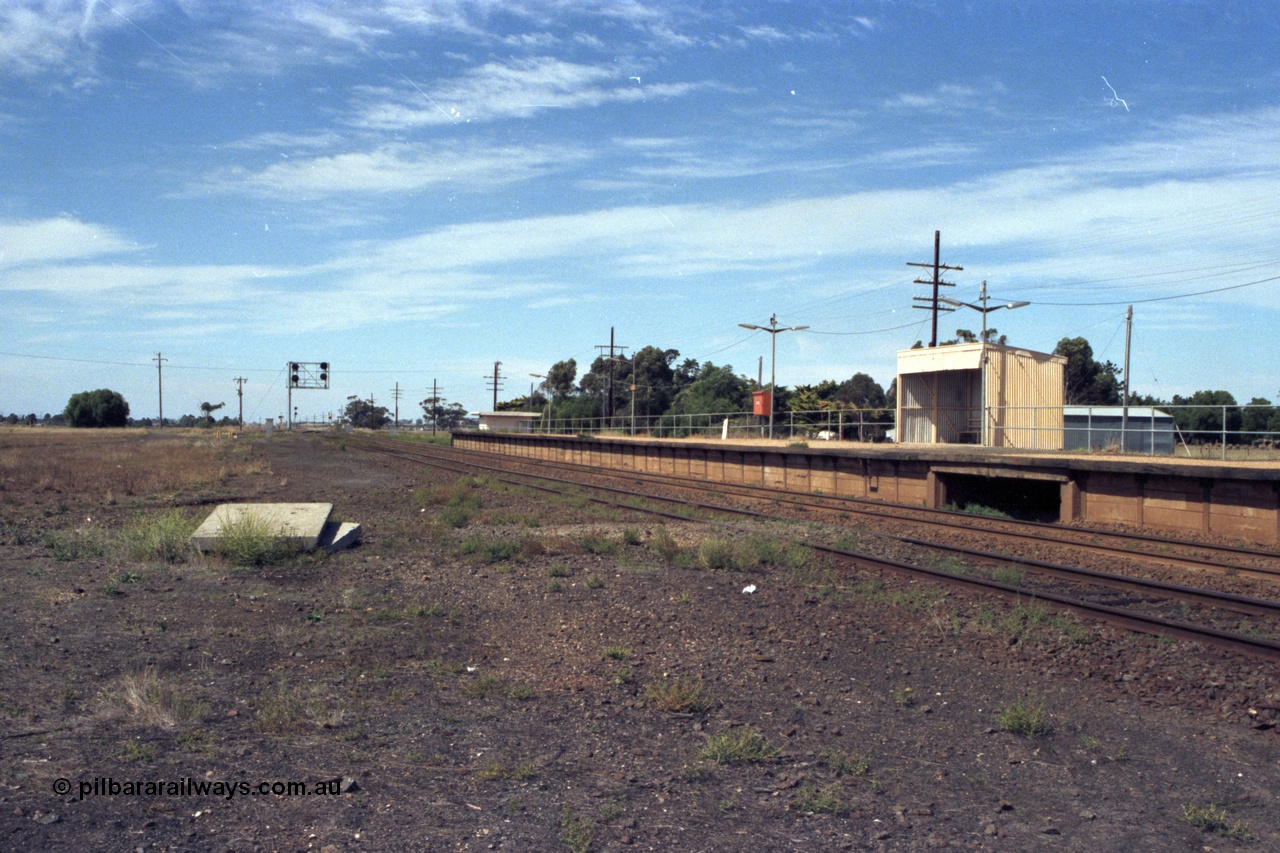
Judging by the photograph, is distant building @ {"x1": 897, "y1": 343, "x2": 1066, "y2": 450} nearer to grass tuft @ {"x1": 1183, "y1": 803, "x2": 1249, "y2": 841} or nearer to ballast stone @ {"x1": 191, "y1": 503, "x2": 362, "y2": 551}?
ballast stone @ {"x1": 191, "y1": 503, "x2": 362, "y2": 551}

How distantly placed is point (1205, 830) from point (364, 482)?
92.5 feet

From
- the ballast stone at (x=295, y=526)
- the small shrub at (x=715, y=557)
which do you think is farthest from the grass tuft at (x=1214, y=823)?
the ballast stone at (x=295, y=526)

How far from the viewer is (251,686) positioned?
651 centimetres

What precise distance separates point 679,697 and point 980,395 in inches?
1116

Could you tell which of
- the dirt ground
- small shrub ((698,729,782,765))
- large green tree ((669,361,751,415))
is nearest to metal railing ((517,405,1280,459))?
the dirt ground

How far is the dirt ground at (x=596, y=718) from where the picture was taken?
4520mm

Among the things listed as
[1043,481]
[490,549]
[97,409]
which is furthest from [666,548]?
[97,409]

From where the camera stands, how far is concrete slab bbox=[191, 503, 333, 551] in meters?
12.2

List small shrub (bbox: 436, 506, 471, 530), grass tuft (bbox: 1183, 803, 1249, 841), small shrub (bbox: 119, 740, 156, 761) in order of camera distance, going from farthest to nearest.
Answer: small shrub (bbox: 436, 506, 471, 530), small shrub (bbox: 119, 740, 156, 761), grass tuft (bbox: 1183, 803, 1249, 841)

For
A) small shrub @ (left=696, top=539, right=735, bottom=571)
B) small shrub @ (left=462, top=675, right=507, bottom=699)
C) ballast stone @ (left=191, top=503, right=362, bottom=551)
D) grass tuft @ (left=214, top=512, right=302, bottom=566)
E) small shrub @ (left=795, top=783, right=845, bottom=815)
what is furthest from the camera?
ballast stone @ (left=191, top=503, right=362, bottom=551)

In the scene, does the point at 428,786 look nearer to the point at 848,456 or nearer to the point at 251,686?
the point at 251,686

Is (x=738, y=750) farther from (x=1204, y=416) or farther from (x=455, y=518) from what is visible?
(x=1204, y=416)

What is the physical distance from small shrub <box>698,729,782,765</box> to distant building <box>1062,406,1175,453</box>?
22.3m

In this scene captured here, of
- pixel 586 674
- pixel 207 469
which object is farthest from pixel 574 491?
pixel 586 674
